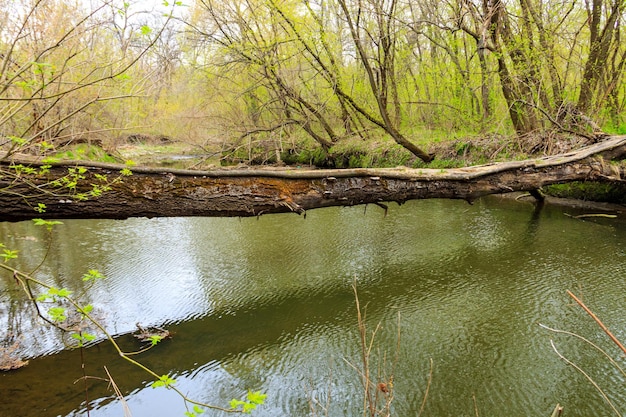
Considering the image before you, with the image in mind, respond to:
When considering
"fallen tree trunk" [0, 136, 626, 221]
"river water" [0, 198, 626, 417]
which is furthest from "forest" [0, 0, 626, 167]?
"river water" [0, 198, 626, 417]

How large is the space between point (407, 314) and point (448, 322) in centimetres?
33

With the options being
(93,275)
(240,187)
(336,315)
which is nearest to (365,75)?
(240,187)

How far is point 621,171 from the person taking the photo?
5.39 m

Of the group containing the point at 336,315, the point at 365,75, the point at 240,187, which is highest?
the point at 365,75

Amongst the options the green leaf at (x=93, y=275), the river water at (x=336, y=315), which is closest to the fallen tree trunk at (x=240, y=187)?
→ the river water at (x=336, y=315)

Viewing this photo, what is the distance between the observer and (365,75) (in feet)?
31.0

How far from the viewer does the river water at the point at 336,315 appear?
247cm

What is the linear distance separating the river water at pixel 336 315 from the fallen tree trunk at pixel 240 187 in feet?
A: 2.51

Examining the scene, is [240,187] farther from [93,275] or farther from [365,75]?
[365,75]

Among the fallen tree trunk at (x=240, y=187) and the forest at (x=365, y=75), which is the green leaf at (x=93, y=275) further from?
the forest at (x=365, y=75)

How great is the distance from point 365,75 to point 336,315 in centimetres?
715

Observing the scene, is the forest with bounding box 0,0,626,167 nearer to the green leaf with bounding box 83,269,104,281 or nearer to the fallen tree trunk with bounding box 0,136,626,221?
the fallen tree trunk with bounding box 0,136,626,221

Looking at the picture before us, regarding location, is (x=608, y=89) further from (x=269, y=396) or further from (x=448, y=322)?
(x=269, y=396)

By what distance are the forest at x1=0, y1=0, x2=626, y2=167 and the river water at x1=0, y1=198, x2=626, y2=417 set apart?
5.43 ft
